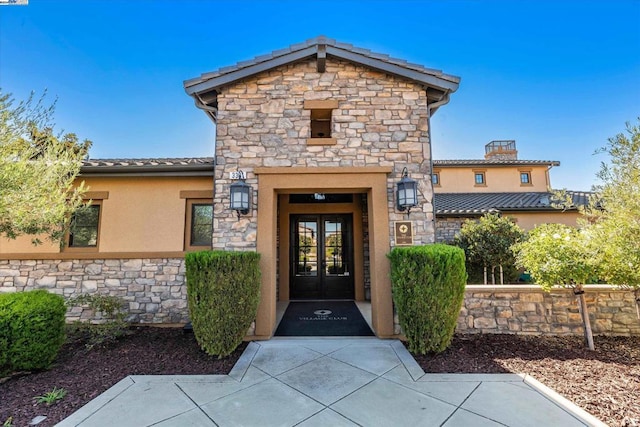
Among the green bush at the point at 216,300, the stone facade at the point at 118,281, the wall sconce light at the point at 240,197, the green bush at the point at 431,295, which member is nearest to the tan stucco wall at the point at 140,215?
the stone facade at the point at 118,281

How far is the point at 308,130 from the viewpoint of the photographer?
221 inches

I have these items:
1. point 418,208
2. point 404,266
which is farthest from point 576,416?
point 418,208

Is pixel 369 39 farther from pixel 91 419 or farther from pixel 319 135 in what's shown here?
pixel 91 419

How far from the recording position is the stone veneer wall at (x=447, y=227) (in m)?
12.0

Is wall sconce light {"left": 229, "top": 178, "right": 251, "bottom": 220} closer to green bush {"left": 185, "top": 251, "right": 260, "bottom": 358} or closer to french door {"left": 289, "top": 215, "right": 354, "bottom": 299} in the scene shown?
green bush {"left": 185, "top": 251, "right": 260, "bottom": 358}

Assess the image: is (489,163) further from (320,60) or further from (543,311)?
(320,60)

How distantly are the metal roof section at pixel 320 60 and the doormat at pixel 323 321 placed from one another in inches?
205

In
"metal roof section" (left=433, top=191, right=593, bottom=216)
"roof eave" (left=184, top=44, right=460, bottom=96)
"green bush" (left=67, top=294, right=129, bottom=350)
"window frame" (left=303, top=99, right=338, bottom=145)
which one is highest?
"roof eave" (left=184, top=44, right=460, bottom=96)

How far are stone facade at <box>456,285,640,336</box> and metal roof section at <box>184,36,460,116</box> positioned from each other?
4.23 m

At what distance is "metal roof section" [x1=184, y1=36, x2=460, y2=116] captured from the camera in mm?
5520

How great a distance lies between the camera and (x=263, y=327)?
514 cm

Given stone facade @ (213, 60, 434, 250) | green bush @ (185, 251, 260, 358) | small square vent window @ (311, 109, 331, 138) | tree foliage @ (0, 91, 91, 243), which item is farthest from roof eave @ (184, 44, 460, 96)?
green bush @ (185, 251, 260, 358)

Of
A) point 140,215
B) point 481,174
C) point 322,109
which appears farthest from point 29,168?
point 481,174

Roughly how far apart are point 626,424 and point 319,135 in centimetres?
685
